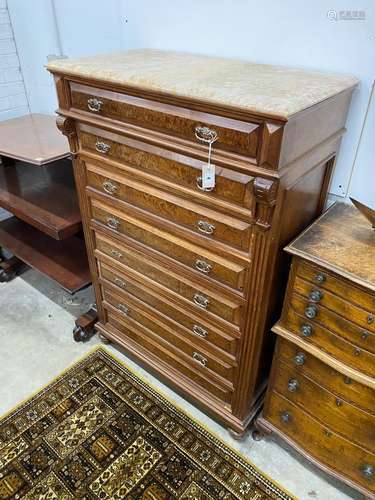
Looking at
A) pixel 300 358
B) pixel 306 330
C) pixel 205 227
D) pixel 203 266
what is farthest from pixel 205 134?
pixel 300 358

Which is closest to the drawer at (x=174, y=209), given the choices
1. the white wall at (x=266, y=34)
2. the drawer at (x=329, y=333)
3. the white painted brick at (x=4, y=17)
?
the drawer at (x=329, y=333)

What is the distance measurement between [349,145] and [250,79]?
43 cm

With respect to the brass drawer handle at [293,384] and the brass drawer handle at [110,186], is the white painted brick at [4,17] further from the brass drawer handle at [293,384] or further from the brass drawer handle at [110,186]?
the brass drawer handle at [293,384]

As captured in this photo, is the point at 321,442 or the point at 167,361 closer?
the point at 321,442

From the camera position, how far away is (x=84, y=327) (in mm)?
1934

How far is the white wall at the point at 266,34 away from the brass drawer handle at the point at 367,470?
2.78ft

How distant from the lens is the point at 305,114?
952 millimetres

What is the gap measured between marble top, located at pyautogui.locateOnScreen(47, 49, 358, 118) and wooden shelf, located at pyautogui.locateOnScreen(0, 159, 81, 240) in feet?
2.31

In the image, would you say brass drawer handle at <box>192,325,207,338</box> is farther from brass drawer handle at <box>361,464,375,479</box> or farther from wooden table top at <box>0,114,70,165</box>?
wooden table top at <box>0,114,70,165</box>

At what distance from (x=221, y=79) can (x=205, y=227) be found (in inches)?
16.3

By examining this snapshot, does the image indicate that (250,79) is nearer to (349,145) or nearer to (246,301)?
(349,145)

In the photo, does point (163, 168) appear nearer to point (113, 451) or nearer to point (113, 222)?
point (113, 222)

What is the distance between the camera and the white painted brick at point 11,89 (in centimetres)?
234

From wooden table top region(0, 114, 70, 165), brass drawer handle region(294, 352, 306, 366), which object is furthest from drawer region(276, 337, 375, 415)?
wooden table top region(0, 114, 70, 165)
